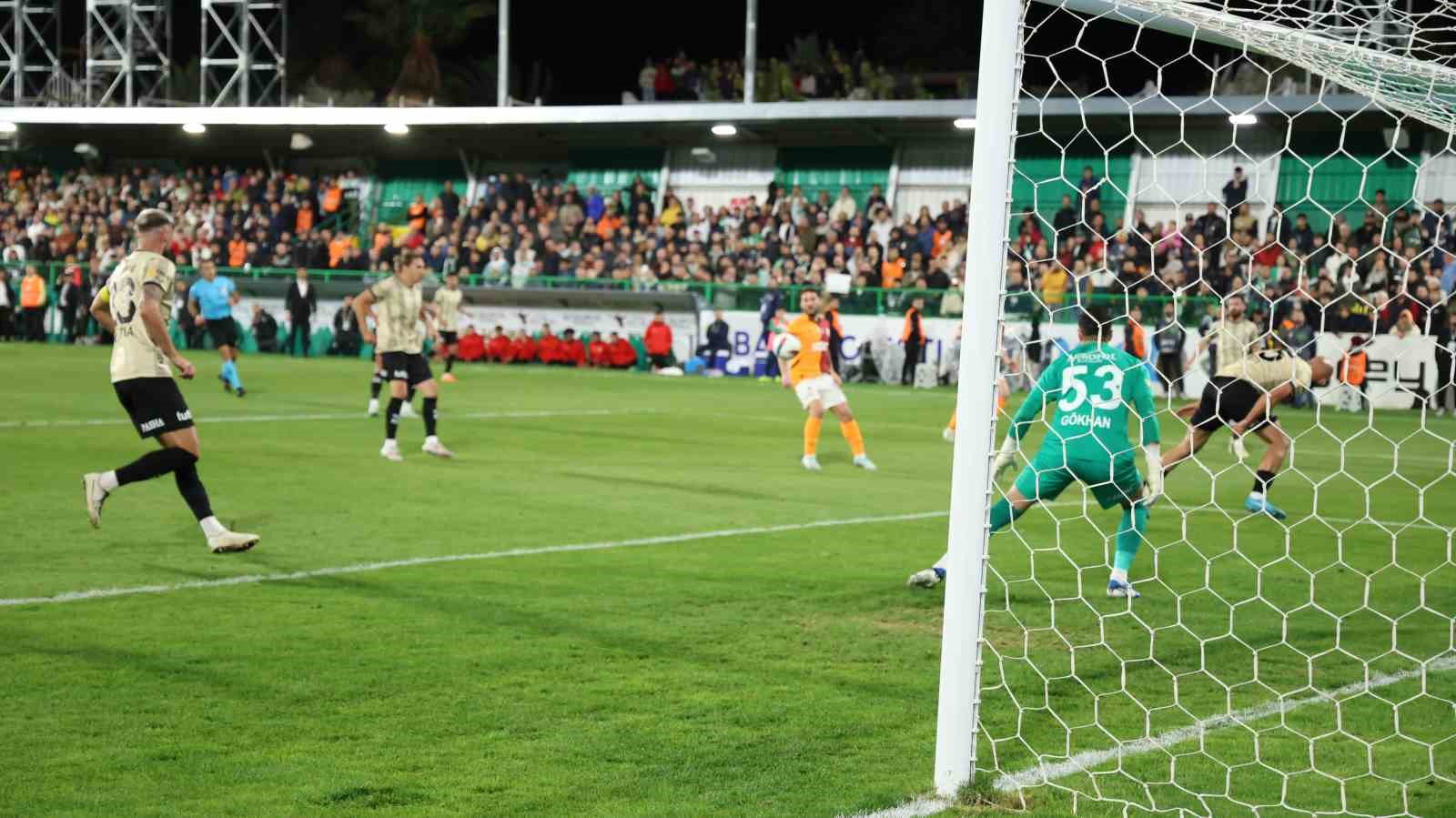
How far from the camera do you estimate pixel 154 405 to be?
8352 mm

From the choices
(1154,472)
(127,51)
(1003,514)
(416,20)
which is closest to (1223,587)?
(1154,472)

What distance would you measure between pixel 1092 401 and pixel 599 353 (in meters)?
24.7

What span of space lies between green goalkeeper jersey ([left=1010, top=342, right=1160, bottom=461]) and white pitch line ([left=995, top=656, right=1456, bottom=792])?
169cm

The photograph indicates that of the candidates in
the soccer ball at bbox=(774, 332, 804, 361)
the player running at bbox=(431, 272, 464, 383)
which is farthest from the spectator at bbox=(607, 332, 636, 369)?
the soccer ball at bbox=(774, 332, 804, 361)

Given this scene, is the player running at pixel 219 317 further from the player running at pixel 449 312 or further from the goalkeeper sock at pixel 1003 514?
the goalkeeper sock at pixel 1003 514

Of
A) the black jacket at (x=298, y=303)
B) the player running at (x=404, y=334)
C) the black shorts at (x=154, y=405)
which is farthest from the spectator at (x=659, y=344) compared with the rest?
the black shorts at (x=154, y=405)

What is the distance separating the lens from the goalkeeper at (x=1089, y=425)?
744 centimetres

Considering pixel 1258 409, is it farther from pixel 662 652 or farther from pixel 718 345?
pixel 718 345

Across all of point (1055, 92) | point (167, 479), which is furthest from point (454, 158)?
point (167, 479)

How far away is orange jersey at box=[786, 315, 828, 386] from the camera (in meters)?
14.4

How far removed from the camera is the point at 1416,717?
5715 millimetres

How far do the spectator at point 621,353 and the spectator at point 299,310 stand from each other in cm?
712

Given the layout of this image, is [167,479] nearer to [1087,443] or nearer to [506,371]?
[1087,443]

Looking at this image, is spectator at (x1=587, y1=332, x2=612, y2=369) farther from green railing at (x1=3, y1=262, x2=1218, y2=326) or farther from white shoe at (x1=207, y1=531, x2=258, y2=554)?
white shoe at (x1=207, y1=531, x2=258, y2=554)
